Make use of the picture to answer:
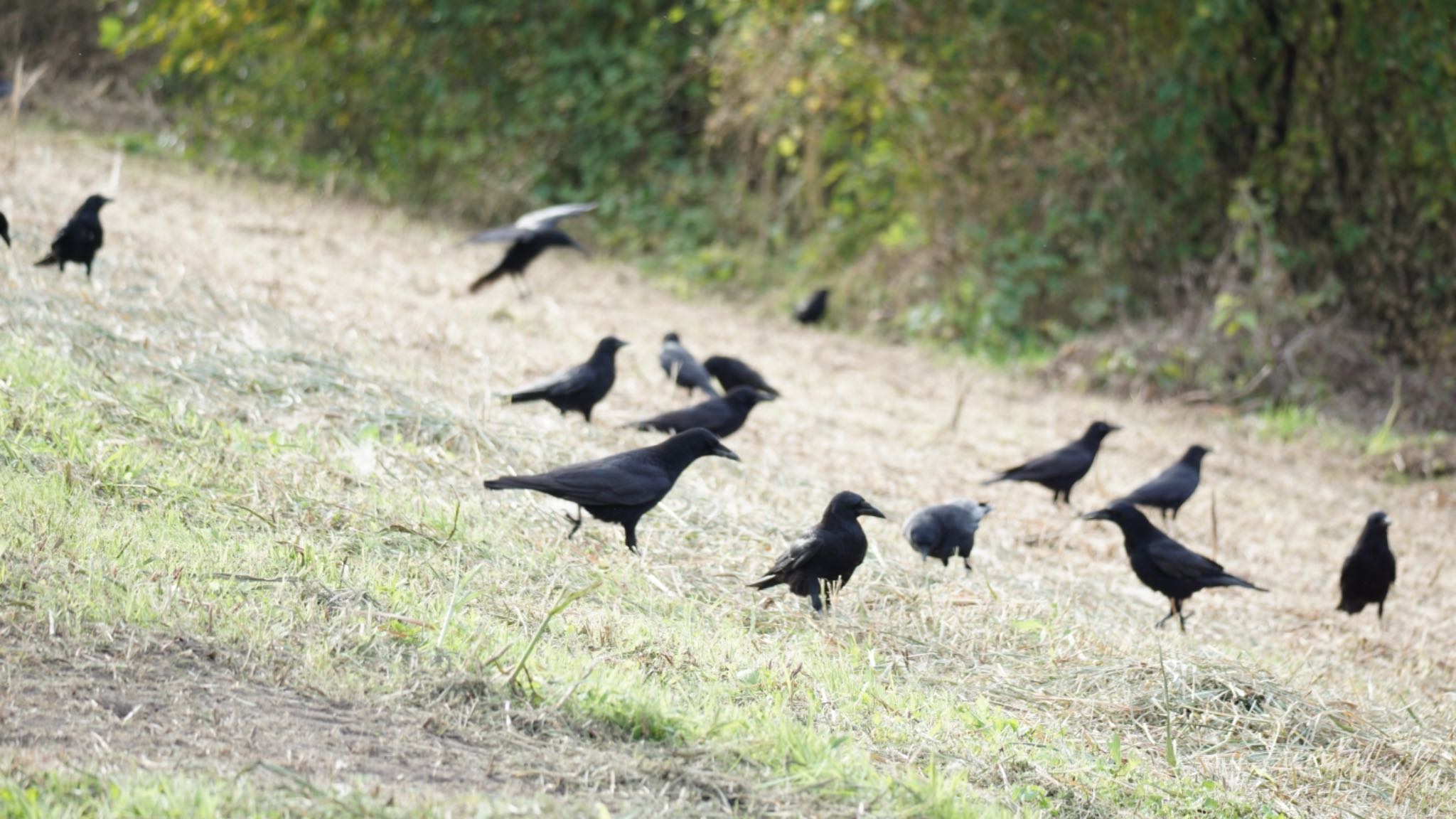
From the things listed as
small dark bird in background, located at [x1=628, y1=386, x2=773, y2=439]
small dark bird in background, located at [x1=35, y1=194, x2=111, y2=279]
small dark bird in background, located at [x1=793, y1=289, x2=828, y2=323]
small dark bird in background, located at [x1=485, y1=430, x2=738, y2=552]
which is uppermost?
small dark bird in background, located at [x1=35, y1=194, x2=111, y2=279]

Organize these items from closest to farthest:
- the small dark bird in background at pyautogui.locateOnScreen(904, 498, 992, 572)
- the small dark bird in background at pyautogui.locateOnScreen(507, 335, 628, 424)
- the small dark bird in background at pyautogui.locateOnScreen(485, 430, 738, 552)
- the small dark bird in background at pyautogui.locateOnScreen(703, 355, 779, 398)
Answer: the small dark bird in background at pyautogui.locateOnScreen(485, 430, 738, 552), the small dark bird in background at pyautogui.locateOnScreen(904, 498, 992, 572), the small dark bird in background at pyautogui.locateOnScreen(507, 335, 628, 424), the small dark bird in background at pyautogui.locateOnScreen(703, 355, 779, 398)

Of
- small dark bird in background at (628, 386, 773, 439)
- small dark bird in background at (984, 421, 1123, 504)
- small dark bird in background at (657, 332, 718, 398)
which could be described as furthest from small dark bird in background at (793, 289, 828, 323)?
small dark bird in background at (628, 386, 773, 439)

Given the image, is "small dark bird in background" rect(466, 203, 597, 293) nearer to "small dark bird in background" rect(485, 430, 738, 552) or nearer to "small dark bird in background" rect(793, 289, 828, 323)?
"small dark bird in background" rect(793, 289, 828, 323)

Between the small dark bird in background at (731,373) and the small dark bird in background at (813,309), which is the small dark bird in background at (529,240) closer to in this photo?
the small dark bird in background at (731,373)

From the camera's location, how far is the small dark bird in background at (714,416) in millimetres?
7555

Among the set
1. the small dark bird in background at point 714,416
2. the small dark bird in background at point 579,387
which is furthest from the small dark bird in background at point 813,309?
the small dark bird in background at point 579,387

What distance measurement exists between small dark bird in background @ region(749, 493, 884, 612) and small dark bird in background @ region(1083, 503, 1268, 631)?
5.93ft

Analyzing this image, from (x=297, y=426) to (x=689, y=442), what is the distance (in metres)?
1.77

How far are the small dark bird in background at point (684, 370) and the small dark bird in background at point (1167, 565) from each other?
2.78m

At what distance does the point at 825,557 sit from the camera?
528 centimetres

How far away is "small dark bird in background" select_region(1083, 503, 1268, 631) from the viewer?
657 cm

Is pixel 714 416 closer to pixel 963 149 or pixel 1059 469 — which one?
pixel 1059 469

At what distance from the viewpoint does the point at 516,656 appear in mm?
4016

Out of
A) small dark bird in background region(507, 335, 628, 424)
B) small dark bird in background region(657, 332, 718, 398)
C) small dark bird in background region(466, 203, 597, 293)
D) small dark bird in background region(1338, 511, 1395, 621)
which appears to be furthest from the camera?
small dark bird in background region(466, 203, 597, 293)
